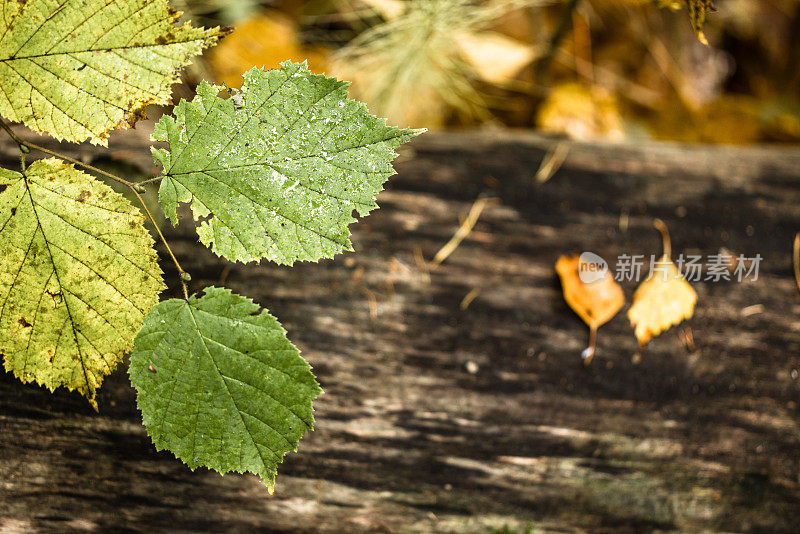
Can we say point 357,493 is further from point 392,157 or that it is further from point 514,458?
point 392,157

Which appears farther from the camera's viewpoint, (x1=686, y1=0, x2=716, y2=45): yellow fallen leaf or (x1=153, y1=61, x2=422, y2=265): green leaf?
(x1=686, y1=0, x2=716, y2=45): yellow fallen leaf

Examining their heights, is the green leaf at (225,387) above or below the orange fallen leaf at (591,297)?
below

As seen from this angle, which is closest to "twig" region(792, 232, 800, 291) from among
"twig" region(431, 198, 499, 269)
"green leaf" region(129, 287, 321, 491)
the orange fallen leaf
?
the orange fallen leaf

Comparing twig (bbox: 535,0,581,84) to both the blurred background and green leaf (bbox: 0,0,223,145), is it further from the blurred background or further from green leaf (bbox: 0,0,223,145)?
green leaf (bbox: 0,0,223,145)

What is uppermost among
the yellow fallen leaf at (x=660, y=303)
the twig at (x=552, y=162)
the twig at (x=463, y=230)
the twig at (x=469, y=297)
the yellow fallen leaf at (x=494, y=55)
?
the yellow fallen leaf at (x=494, y=55)

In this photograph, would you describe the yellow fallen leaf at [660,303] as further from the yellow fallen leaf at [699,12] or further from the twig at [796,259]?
the yellow fallen leaf at [699,12]

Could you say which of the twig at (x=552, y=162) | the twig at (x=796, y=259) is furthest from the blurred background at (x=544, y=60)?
the twig at (x=796, y=259)
